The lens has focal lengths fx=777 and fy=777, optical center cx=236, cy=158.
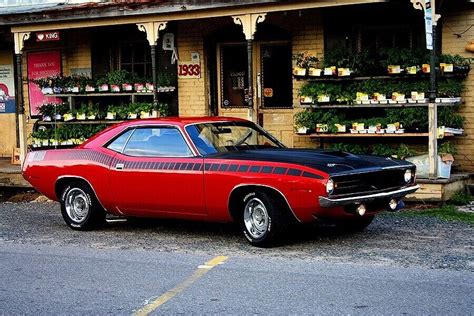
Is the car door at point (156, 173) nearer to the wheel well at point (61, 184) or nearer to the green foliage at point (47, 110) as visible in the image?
the wheel well at point (61, 184)

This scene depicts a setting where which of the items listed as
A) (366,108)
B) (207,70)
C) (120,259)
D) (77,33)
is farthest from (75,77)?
(120,259)

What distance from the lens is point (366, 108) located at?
14305 millimetres

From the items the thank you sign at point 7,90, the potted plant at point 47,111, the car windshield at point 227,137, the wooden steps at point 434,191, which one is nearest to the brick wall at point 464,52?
the wooden steps at point 434,191

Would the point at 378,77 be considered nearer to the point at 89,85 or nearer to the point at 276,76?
the point at 276,76

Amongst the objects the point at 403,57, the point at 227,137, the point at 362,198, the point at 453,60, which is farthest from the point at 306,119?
the point at 362,198

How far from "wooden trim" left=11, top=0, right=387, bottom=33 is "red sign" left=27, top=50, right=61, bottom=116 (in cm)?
217

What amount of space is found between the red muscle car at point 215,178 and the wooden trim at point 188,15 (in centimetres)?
376

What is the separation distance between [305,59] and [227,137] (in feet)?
17.9

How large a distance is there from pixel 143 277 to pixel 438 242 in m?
3.62

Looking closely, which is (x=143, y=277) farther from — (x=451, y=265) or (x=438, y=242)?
(x=438, y=242)

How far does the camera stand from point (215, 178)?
29.6ft

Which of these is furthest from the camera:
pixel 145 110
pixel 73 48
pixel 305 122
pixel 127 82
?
pixel 73 48

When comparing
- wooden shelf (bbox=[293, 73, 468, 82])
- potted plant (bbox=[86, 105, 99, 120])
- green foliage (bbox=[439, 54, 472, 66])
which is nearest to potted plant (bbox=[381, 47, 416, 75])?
wooden shelf (bbox=[293, 73, 468, 82])

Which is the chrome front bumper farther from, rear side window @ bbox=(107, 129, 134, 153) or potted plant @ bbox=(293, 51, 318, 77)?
potted plant @ bbox=(293, 51, 318, 77)
